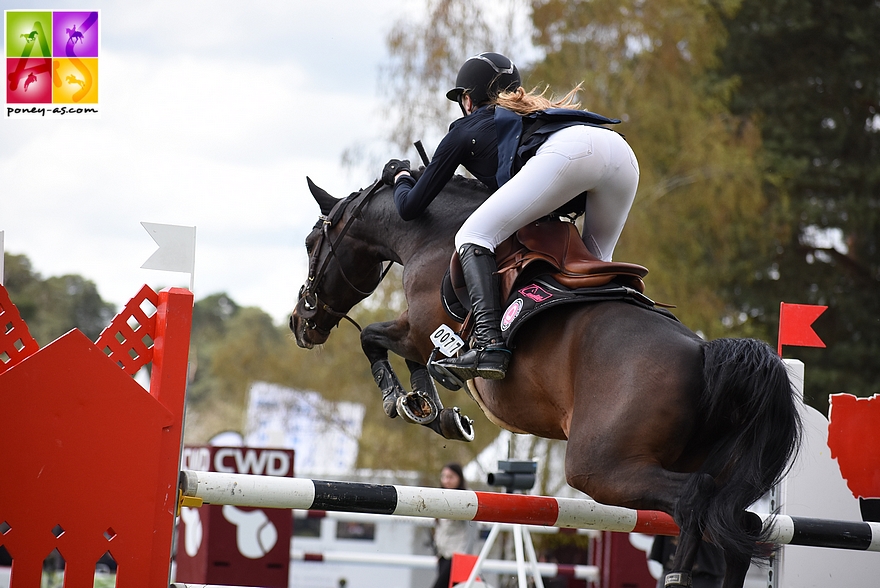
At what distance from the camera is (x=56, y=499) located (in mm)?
2592

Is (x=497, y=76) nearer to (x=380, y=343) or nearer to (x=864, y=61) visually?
(x=380, y=343)

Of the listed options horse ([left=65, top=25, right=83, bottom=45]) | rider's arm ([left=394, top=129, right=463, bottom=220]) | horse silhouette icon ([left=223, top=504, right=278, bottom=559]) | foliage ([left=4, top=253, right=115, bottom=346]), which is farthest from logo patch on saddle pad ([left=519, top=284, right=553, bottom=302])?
foliage ([left=4, top=253, right=115, bottom=346])

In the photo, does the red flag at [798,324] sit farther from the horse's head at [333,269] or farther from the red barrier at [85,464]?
the red barrier at [85,464]

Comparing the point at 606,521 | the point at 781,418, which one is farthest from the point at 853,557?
the point at 781,418

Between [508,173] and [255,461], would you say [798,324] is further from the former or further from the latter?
[255,461]

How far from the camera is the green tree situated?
16.1 metres

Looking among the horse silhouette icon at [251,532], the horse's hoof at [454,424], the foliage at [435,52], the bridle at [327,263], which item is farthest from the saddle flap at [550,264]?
the foliage at [435,52]

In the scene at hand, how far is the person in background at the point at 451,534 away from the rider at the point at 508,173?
4179 millimetres

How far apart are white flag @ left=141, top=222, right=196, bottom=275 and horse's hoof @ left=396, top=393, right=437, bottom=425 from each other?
1138 millimetres

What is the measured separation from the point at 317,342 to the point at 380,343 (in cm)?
66

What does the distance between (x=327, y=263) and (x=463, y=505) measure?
60.0 inches

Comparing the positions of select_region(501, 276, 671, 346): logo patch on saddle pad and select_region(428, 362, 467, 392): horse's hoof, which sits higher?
select_region(501, 276, 671, 346): logo patch on saddle pad

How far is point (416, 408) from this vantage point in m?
3.77

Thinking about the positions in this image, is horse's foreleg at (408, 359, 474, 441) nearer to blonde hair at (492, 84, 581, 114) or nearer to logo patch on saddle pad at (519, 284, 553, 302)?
logo patch on saddle pad at (519, 284, 553, 302)
